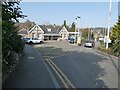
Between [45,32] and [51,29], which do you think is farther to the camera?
[51,29]

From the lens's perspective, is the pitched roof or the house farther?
the pitched roof

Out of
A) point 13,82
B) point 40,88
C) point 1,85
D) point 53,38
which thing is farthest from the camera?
point 53,38

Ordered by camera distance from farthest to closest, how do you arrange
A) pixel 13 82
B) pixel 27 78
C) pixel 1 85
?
pixel 27 78, pixel 13 82, pixel 1 85

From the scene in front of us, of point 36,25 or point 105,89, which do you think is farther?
point 36,25

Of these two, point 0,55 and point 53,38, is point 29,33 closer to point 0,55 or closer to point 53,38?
point 53,38

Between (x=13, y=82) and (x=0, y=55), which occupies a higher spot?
(x=0, y=55)

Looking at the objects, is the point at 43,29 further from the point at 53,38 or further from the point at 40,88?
the point at 40,88

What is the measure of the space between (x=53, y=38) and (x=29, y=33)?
10742mm

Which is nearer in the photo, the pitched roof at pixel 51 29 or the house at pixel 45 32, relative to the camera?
the house at pixel 45 32

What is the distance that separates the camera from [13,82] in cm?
1318

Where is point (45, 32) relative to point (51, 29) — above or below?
below

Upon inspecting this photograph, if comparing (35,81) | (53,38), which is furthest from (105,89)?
(53,38)

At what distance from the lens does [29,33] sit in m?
104

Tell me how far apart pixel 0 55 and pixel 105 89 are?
424 centimetres
